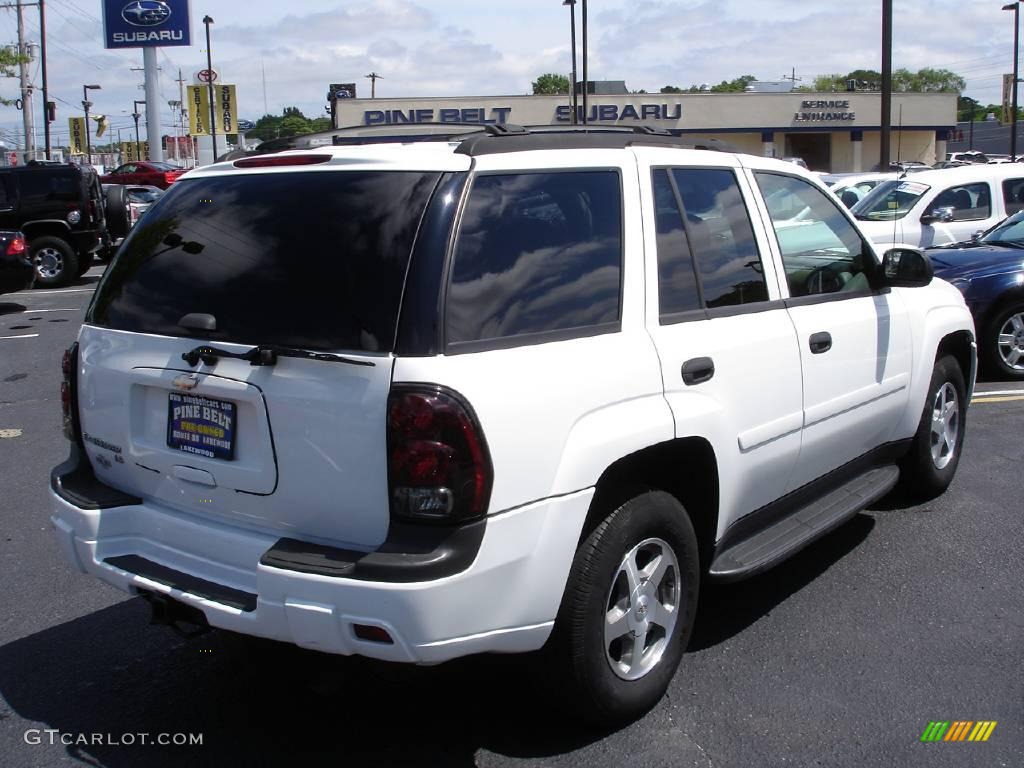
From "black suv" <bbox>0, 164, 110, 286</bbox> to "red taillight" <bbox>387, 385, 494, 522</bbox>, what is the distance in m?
16.5

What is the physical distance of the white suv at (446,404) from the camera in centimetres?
279

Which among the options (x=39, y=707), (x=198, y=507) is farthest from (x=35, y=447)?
(x=198, y=507)

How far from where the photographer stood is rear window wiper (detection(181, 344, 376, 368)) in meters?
2.85

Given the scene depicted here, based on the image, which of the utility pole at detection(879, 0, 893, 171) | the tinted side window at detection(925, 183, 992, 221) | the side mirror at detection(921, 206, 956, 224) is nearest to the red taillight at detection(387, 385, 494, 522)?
the side mirror at detection(921, 206, 956, 224)

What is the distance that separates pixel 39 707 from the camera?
3.63 m

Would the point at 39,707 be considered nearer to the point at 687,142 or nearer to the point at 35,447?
the point at 687,142

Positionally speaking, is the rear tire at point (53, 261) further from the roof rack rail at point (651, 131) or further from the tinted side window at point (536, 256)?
the tinted side window at point (536, 256)

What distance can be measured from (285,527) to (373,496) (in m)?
0.35

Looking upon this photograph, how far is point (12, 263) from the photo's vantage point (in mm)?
13984

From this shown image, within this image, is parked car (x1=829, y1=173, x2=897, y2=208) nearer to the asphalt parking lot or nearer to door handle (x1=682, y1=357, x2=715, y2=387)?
the asphalt parking lot

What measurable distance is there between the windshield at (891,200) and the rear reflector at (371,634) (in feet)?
38.4

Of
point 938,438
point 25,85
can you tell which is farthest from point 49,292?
point 25,85

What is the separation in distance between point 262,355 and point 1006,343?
780 centimetres

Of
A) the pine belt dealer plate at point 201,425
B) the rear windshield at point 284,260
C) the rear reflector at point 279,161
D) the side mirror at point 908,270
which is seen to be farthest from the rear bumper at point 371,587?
the side mirror at point 908,270
